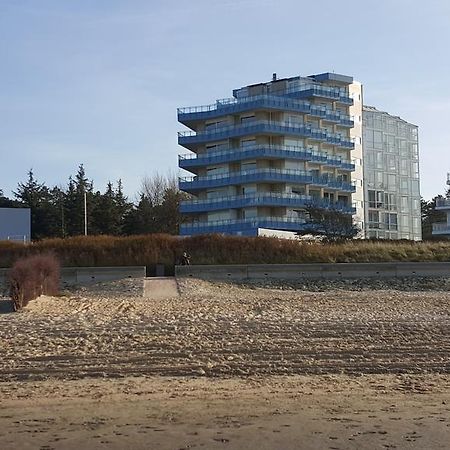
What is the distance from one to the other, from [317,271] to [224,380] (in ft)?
92.1

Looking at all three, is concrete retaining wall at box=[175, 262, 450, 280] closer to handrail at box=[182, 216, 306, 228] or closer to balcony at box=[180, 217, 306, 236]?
balcony at box=[180, 217, 306, 236]

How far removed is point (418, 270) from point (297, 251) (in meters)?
7.27

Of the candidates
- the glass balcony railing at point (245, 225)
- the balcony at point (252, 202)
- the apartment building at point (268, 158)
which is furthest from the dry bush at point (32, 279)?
the balcony at point (252, 202)

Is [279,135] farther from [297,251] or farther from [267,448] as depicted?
[267,448]

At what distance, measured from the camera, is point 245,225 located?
8081 centimetres

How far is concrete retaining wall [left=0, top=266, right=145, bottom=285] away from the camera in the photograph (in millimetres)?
37931

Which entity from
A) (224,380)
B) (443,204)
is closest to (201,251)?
(224,380)

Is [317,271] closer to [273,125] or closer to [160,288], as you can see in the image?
[160,288]

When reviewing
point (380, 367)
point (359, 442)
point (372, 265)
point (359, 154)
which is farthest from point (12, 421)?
point (359, 154)

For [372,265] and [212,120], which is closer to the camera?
[372,265]

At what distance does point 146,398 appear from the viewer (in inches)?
395

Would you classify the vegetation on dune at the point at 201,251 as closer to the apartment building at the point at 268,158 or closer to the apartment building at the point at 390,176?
the apartment building at the point at 268,158

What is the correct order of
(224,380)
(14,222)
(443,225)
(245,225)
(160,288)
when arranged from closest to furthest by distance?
1. (224,380)
2. (160,288)
3. (14,222)
4. (245,225)
5. (443,225)

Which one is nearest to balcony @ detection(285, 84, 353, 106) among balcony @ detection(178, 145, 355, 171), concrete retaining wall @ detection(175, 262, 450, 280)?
balcony @ detection(178, 145, 355, 171)
